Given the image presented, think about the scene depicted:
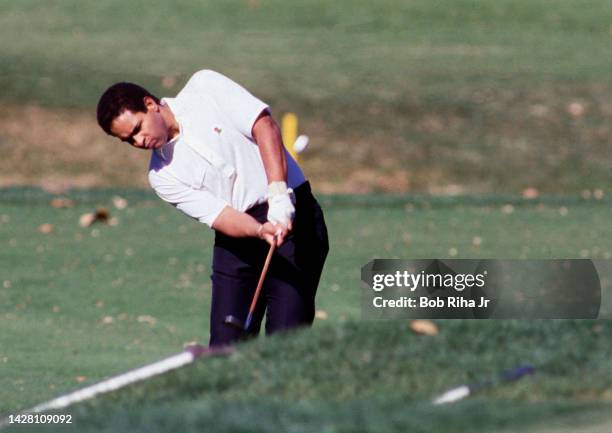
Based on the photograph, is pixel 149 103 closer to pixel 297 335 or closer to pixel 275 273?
pixel 275 273

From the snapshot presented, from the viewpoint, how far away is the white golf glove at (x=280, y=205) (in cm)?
633

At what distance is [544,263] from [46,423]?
6.71 metres

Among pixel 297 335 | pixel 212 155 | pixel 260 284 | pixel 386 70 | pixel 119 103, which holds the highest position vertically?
pixel 386 70

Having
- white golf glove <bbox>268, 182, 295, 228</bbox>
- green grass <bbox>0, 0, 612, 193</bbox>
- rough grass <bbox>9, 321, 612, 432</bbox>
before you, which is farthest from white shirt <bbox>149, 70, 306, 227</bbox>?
green grass <bbox>0, 0, 612, 193</bbox>

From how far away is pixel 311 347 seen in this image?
648 centimetres

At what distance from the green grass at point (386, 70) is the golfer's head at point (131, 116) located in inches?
541

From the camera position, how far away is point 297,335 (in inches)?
261

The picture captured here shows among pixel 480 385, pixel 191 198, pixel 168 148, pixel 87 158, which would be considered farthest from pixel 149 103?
pixel 87 158

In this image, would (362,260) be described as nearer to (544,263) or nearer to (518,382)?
(544,263)

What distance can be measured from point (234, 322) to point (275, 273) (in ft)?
0.97

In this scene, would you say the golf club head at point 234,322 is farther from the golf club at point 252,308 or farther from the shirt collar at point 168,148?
the shirt collar at point 168,148

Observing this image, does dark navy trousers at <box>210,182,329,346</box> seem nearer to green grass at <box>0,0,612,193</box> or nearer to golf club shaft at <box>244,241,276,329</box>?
golf club shaft at <box>244,241,276,329</box>


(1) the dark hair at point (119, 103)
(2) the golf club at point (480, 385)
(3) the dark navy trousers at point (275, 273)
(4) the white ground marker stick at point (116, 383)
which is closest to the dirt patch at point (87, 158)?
(3) the dark navy trousers at point (275, 273)

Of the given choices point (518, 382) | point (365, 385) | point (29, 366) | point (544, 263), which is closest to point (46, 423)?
point (365, 385)
